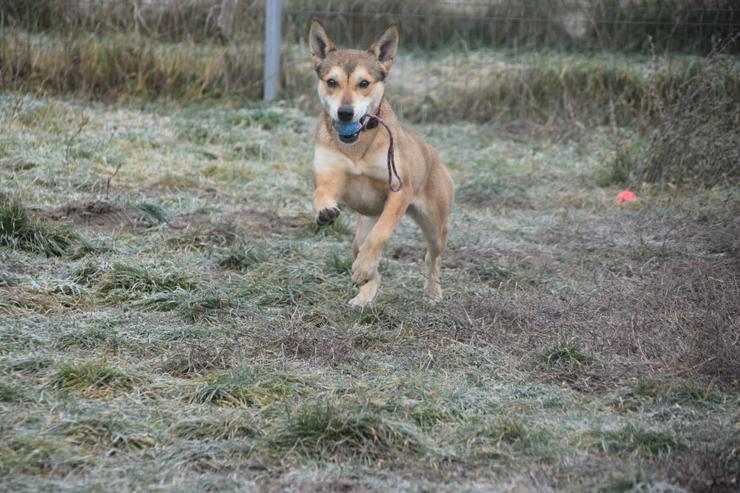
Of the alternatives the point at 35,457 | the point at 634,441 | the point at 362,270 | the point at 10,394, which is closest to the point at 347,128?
the point at 362,270

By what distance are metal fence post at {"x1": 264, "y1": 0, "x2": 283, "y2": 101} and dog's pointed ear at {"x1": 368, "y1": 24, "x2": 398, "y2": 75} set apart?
562cm

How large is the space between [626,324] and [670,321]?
217 mm

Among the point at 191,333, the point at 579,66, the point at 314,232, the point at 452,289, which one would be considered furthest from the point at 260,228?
the point at 579,66

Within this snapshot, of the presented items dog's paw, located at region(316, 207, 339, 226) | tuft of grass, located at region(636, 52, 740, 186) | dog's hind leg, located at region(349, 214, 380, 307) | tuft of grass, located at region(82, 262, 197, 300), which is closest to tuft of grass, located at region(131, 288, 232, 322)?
tuft of grass, located at region(82, 262, 197, 300)

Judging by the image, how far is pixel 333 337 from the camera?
4.91 m

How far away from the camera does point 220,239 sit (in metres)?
6.71

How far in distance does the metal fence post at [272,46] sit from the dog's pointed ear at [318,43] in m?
5.52

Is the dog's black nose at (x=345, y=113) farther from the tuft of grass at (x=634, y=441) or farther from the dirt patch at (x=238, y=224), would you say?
the tuft of grass at (x=634, y=441)

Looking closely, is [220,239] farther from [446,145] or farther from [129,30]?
[129,30]

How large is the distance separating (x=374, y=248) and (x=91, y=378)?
1.99 m

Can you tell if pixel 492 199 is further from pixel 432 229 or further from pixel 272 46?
pixel 272 46

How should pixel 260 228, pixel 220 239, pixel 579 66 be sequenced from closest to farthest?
pixel 220 239 < pixel 260 228 < pixel 579 66

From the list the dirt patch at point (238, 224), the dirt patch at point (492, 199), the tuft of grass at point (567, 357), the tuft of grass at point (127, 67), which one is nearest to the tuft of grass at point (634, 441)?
the tuft of grass at point (567, 357)

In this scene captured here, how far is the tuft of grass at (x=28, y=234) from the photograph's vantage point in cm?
601
